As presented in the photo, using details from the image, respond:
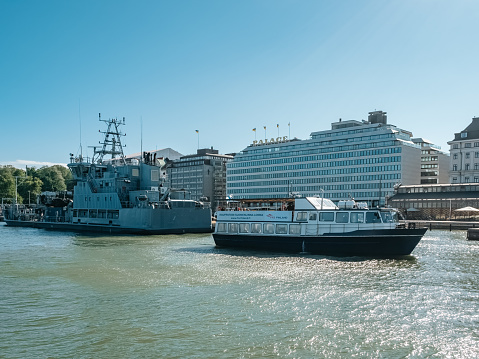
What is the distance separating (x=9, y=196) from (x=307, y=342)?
495ft

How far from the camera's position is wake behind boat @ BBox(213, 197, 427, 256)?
3641cm

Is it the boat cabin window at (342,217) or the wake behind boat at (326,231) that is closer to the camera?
the wake behind boat at (326,231)

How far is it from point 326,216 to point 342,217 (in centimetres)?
141

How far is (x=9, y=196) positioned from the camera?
145375mm

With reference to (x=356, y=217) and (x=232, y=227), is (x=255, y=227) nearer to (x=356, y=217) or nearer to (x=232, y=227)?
(x=232, y=227)

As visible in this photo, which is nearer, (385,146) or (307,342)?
(307,342)

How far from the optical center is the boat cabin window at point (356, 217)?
3733 cm

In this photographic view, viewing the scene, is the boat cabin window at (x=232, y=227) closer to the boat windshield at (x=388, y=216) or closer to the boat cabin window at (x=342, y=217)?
the boat cabin window at (x=342, y=217)

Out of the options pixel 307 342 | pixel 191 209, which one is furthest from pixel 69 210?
pixel 307 342

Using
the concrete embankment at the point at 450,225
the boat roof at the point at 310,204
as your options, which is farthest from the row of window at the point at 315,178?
the boat roof at the point at 310,204

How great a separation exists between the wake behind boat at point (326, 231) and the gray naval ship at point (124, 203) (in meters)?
24.7

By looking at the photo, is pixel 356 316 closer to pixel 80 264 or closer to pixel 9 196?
pixel 80 264

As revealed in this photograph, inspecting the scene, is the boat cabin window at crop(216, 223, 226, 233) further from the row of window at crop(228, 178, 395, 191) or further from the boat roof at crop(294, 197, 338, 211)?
the row of window at crop(228, 178, 395, 191)

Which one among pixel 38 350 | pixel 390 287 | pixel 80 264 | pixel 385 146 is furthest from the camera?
pixel 385 146
